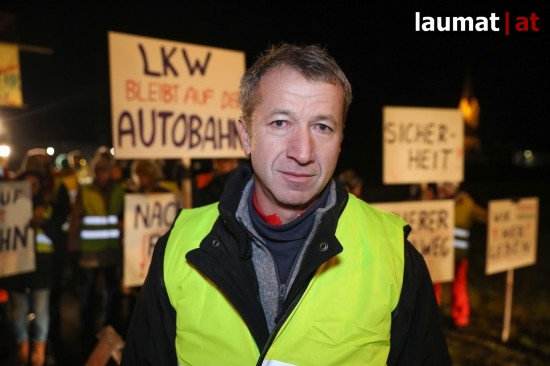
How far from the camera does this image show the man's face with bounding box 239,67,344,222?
171cm

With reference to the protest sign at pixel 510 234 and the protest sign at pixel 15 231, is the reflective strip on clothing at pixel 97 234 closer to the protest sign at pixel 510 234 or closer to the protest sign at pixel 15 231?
the protest sign at pixel 15 231

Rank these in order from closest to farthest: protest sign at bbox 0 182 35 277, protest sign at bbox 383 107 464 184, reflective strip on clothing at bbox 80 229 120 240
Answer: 1. protest sign at bbox 0 182 35 277
2. protest sign at bbox 383 107 464 184
3. reflective strip on clothing at bbox 80 229 120 240

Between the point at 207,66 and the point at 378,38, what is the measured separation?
727 centimetres

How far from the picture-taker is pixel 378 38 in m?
10.5

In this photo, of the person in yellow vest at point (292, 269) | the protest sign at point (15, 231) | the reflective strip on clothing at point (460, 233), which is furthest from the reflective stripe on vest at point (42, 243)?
the reflective strip on clothing at point (460, 233)

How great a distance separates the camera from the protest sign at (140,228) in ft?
12.8

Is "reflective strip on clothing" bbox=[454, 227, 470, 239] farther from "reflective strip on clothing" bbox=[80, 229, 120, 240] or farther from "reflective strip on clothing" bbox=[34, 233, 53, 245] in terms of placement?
"reflective strip on clothing" bbox=[34, 233, 53, 245]

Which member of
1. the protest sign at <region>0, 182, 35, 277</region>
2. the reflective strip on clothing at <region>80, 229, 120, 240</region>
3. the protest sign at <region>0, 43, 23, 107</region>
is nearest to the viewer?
the protest sign at <region>0, 182, 35, 277</region>

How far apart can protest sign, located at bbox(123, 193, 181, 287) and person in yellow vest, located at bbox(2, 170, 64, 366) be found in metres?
1.56

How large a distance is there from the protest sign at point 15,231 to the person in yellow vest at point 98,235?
145 cm

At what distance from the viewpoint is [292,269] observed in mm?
1705

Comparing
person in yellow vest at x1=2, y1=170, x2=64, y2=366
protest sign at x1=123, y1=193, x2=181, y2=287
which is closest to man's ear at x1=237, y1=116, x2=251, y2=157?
protest sign at x1=123, y1=193, x2=181, y2=287

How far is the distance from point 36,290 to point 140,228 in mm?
2008

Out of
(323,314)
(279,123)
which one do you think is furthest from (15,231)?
(323,314)
